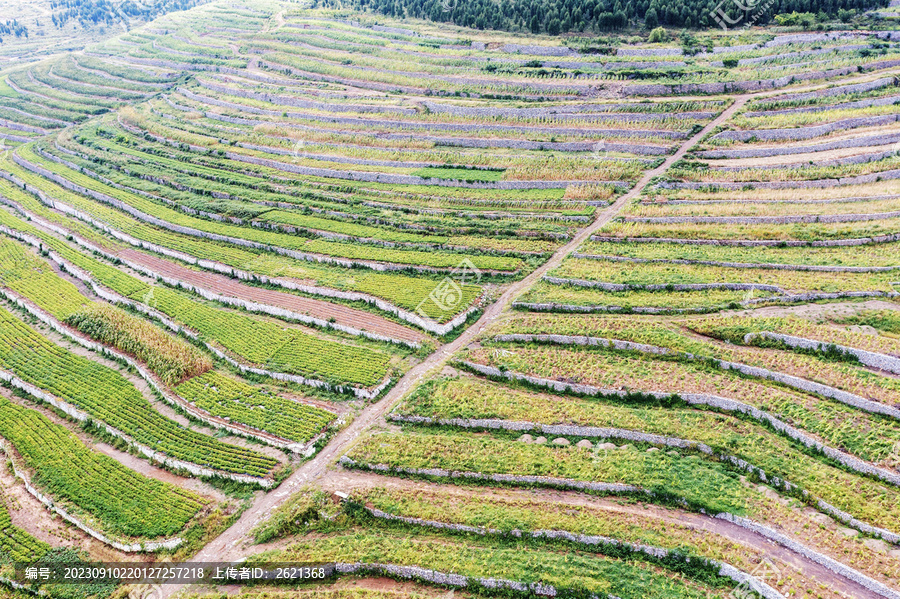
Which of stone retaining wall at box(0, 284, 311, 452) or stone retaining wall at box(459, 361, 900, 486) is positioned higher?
stone retaining wall at box(459, 361, 900, 486)

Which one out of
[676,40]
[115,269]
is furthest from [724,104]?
[115,269]

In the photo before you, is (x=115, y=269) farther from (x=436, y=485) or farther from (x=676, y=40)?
(x=676, y=40)

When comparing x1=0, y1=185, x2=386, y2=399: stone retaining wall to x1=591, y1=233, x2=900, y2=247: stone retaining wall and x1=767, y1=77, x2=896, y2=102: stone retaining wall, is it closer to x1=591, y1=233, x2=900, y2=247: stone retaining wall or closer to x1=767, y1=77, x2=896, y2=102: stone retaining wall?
x1=591, y1=233, x2=900, y2=247: stone retaining wall

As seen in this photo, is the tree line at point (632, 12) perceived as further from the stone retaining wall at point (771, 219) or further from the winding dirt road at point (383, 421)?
the stone retaining wall at point (771, 219)

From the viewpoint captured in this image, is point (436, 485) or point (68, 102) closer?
point (436, 485)

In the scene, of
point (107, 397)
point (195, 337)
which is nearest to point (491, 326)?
point (195, 337)

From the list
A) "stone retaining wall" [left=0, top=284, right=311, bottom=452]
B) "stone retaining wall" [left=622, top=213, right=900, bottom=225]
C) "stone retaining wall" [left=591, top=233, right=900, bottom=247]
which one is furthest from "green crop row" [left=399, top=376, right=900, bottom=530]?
"stone retaining wall" [left=622, top=213, right=900, bottom=225]
